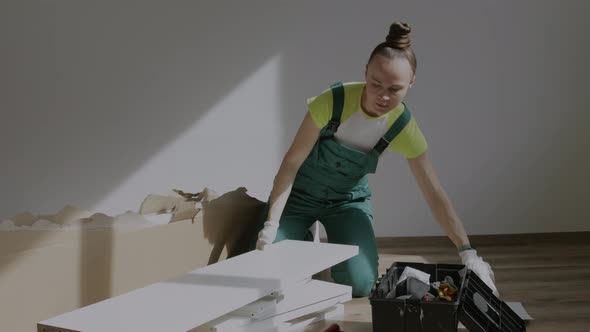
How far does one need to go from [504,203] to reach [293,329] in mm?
1710

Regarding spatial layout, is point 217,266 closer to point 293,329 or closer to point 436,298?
point 293,329

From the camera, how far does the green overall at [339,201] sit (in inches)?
93.1

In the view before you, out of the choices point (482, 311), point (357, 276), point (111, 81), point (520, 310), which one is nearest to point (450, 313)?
point (482, 311)

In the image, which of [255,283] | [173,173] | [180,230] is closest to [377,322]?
[255,283]

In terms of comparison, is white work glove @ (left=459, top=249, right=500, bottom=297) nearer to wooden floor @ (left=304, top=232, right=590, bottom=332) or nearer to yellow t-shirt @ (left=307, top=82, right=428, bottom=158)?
wooden floor @ (left=304, top=232, right=590, bottom=332)

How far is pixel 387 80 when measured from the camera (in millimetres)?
2027

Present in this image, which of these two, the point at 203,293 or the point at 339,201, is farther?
the point at 339,201

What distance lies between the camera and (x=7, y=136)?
3.42 meters

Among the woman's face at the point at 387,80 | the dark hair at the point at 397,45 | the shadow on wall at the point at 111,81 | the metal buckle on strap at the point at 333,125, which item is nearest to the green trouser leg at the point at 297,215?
the metal buckle on strap at the point at 333,125

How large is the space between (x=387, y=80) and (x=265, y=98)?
1.38 metres

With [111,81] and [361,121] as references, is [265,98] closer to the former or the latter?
[111,81]

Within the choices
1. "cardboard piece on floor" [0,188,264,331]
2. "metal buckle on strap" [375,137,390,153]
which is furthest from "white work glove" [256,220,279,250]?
"metal buckle on strap" [375,137,390,153]

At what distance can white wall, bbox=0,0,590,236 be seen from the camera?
10.7ft

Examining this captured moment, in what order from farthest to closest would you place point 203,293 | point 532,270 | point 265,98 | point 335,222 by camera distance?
point 265,98 < point 532,270 < point 335,222 < point 203,293
